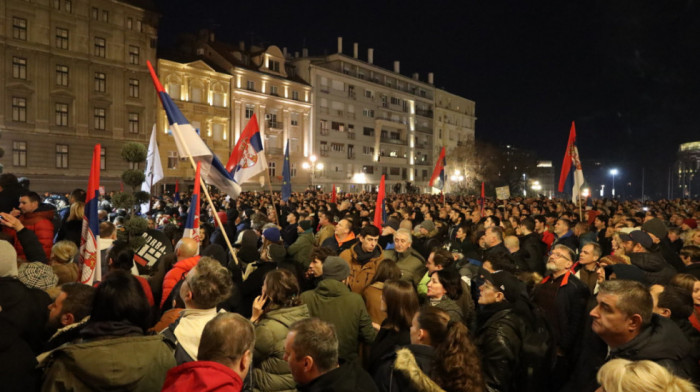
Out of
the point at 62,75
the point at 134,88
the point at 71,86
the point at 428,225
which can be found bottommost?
the point at 428,225

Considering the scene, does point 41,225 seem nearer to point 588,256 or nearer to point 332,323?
point 332,323

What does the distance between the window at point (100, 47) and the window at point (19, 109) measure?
256 inches

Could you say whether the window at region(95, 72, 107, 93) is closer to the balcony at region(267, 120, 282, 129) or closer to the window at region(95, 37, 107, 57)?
the window at region(95, 37, 107, 57)

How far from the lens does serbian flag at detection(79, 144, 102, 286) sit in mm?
4996

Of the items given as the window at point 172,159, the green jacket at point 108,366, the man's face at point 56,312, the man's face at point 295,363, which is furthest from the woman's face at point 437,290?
the window at point 172,159

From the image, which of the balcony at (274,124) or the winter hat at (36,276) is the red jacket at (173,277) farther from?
the balcony at (274,124)

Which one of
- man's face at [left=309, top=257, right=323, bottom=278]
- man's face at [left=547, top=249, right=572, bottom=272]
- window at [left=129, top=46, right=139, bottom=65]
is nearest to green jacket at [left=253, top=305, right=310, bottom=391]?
man's face at [left=309, top=257, right=323, bottom=278]

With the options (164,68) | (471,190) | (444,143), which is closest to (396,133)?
(444,143)

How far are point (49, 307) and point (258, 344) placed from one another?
1.47 metres

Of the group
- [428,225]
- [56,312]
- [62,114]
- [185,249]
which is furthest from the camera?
[62,114]

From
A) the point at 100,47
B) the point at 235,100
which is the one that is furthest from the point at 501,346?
the point at 235,100

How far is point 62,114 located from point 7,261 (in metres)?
37.6

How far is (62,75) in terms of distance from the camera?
113ft

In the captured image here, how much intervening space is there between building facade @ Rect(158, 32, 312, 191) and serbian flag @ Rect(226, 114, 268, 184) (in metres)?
26.5
